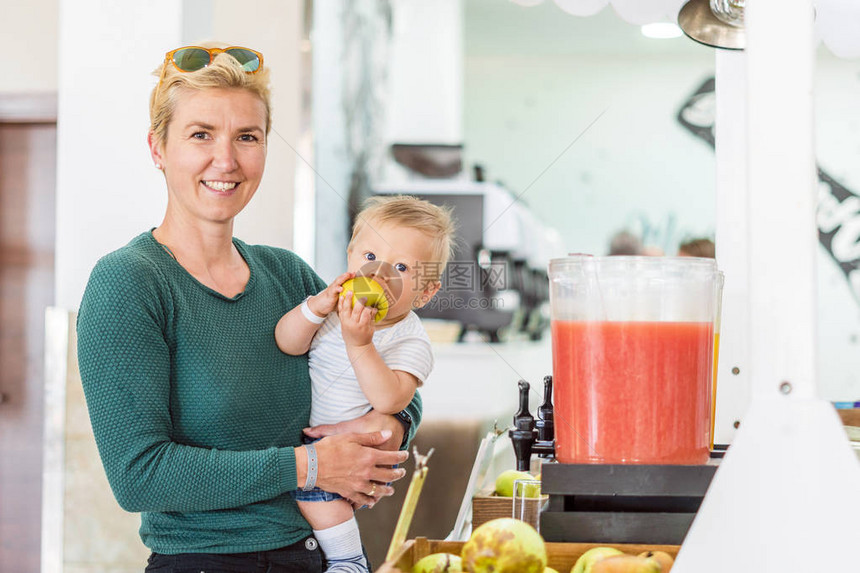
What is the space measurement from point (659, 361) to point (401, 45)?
4141mm

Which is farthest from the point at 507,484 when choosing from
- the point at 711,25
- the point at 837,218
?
the point at 837,218

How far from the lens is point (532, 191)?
24.1 ft

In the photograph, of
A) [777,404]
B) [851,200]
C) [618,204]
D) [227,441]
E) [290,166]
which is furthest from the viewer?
[618,204]

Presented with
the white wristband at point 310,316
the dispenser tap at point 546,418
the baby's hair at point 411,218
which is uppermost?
the baby's hair at point 411,218

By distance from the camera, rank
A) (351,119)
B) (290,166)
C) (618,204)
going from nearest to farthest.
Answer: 1. (290,166)
2. (351,119)
3. (618,204)

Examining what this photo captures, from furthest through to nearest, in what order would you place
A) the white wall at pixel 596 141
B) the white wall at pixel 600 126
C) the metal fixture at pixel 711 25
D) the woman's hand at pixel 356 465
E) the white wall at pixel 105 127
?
the white wall at pixel 596 141 < the white wall at pixel 600 126 < the white wall at pixel 105 127 < the metal fixture at pixel 711 25 < the woman's hand at pixel 356 465

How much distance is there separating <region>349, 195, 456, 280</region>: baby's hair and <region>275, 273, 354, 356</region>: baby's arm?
0.38 ft

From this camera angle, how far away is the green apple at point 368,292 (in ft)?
3.95

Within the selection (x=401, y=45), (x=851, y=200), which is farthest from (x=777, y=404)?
(x=851, y=200)

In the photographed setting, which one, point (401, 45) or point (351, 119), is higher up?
point (401, 45)

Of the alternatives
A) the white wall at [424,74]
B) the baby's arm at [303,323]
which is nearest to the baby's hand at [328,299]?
the baby's arm at [303,323]

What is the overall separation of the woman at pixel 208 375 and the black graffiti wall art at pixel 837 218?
396 cm

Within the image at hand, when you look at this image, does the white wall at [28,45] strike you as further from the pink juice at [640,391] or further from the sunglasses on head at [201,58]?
the pink juice at [640,391]

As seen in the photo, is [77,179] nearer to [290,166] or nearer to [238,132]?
[290,166]
